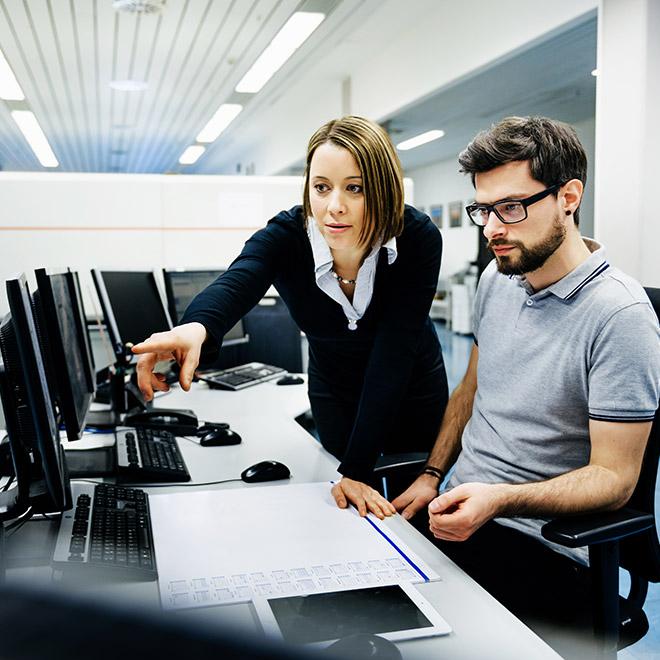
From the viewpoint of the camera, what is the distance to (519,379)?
138cm

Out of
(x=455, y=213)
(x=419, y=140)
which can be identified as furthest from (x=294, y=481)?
(x=455, y=213)

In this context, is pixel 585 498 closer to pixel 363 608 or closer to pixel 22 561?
pixel 363 608

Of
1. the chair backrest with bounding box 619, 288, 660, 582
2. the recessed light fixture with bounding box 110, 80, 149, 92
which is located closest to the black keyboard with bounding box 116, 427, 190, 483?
the chair backrest with bounding box 619, 288, 660, 582

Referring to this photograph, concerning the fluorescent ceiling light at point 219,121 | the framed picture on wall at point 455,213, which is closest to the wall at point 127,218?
the fluorescent ceiling light at point 219,121

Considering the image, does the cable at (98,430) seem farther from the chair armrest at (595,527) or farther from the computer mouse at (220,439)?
the chair armrest at (595,527)

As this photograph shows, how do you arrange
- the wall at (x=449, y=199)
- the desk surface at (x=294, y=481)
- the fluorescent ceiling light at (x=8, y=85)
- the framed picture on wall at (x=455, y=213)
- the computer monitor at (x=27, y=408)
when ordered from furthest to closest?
1. the framed picture on wall at (x=455, y=213)
2. the wall at (x=449, y=199)
3. the fluorescent ceiling light at (x=8, y=85)
4. the computer monitor at (x=27, y=408)
5. the desk surface at (x=294, y=481)

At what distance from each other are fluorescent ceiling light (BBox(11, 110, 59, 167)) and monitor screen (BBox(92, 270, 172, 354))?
5.93 meters

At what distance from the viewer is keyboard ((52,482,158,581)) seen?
99 centimetres

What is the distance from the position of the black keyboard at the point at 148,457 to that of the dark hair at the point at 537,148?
0.93 m

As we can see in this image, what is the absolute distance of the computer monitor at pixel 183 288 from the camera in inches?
107

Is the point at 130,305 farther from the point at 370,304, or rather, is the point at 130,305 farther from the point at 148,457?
the point at 370,304

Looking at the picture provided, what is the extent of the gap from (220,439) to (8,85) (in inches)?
225

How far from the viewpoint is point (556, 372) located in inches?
51.2

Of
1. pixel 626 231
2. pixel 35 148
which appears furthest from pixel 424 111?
pixel 35 148
